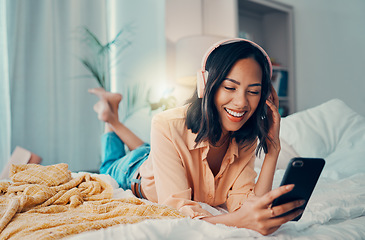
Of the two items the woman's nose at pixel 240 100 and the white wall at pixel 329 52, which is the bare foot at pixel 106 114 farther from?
the white wall at pixel 329 52

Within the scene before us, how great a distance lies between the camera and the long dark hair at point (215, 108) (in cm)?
95

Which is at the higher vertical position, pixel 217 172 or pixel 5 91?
pixel 5 91

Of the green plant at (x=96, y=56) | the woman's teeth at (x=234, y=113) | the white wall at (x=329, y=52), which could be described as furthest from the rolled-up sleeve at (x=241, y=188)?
the white wall at (x=329, y=52)

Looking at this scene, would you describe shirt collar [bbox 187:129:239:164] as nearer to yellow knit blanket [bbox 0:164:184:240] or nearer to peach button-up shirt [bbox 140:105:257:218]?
peach button-up shirt [bbox 140:105:257:218]

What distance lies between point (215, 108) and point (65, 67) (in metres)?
1.97

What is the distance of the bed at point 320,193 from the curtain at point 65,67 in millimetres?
1285

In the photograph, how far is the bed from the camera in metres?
0.70

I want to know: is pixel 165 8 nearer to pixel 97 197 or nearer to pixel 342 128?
pixel 342 128

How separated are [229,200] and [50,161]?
1.83 m

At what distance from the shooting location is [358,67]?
376cm

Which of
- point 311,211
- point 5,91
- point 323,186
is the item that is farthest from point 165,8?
point 311,211

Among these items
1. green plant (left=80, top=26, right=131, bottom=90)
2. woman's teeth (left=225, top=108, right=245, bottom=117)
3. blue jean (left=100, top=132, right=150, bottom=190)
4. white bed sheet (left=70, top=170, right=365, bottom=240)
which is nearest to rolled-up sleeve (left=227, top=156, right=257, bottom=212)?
white bed sheet (left=70, top=170, right=365, bottom=240)

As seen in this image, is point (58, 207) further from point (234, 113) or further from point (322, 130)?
point (322, 130)

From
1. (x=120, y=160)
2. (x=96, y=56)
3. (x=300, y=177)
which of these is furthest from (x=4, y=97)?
(x=300, y=177)
